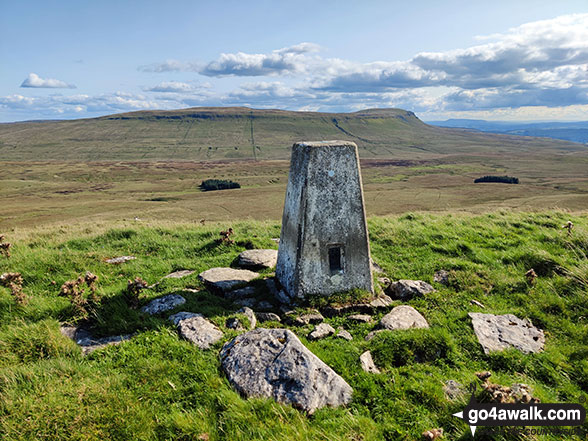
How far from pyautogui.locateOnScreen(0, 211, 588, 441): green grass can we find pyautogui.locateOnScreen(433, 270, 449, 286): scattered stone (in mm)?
151

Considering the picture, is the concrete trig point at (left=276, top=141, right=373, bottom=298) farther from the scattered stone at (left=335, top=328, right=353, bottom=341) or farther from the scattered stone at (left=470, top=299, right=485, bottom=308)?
the scattered stone at (left=470, top=299, right=485, bottom=308)

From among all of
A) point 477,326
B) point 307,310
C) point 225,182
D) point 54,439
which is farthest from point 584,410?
point 225,182

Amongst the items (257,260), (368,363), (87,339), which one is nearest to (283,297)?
(257,260)

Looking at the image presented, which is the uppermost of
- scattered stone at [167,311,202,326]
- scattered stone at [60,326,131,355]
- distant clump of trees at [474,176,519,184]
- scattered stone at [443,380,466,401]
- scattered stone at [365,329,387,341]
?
scattered stone at [167,311,202,326]

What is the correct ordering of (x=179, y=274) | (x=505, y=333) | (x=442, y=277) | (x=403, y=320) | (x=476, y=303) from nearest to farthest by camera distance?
(x=505, y=333), (x=403, y=320), (x=476, y=303), (x=442, y=277), (x=179, y=274)

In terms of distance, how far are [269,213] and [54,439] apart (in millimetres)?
38091

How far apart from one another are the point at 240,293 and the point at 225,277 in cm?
76

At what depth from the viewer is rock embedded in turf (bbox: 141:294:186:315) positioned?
6.91 metres

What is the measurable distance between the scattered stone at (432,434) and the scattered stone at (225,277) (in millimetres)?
5004

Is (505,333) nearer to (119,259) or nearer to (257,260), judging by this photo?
→ (257,260)

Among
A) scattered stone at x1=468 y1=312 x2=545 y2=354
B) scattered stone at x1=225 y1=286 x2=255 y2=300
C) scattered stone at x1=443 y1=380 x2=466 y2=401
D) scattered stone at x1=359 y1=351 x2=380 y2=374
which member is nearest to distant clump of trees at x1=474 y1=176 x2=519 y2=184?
scattered stone at x1=468 y1=312 x2=545 y2=354

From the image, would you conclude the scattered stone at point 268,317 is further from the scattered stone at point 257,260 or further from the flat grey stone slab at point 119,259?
the flat grey stone slab at point 119,259

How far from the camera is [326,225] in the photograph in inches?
292

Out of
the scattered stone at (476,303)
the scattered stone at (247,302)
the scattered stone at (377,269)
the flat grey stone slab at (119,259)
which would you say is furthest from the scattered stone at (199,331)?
the scattered stone at (476,303)
